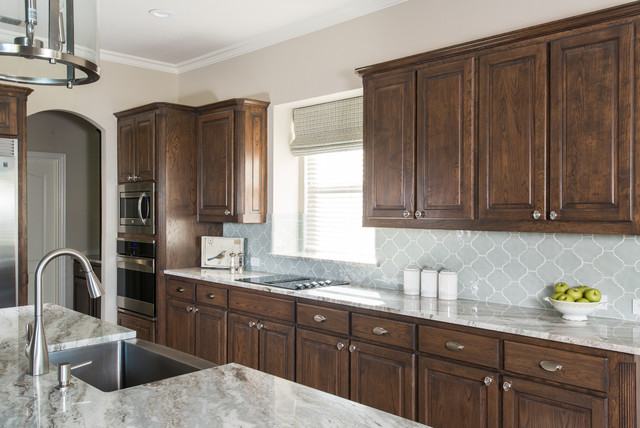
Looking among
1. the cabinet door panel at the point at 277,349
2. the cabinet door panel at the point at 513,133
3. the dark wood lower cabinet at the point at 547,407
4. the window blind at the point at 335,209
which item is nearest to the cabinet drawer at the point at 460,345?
the dark wood lower cabinet at the point at 547,407

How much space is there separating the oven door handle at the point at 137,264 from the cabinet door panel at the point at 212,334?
671 mm

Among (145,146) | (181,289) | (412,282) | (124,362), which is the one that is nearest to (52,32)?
(124,362)

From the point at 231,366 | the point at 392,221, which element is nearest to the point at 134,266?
A: the point at 392,221

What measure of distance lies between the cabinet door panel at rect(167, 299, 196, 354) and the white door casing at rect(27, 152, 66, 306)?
233cm

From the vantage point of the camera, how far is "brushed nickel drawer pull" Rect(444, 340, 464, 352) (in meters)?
2.78

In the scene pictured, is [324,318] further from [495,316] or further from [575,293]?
[575,293]

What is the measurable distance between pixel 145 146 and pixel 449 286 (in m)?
2.96

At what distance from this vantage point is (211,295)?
435 centimetres

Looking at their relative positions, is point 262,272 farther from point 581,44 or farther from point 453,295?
point 581,44

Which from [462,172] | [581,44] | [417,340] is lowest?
[417,340]

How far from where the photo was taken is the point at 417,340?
2967 mm

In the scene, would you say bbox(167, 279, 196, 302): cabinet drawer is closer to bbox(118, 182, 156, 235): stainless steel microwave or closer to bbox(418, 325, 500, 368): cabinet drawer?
bbox(118, 182, 156, 235): stainless steel microwave

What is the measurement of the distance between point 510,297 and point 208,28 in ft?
10.1

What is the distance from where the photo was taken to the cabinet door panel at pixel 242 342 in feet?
13.1
